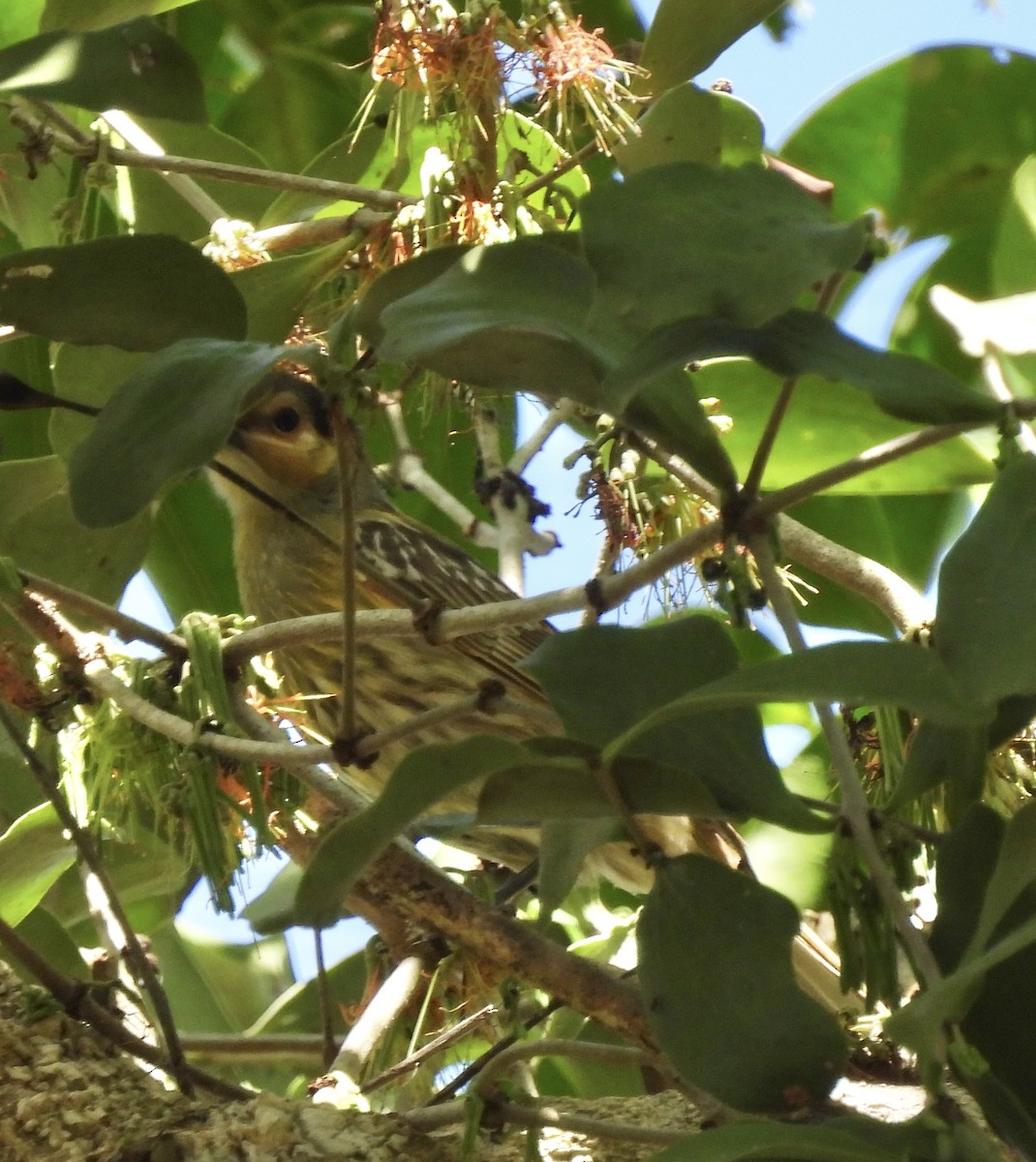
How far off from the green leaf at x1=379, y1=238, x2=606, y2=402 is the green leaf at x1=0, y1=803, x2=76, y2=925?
100cm

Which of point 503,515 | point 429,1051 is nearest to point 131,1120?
point 429,1051

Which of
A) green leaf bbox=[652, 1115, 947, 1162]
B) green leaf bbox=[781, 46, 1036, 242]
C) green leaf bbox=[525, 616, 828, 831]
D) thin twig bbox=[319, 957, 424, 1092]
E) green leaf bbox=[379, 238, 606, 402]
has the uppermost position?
green leaf bbox=[781, 46, 1036, 242]

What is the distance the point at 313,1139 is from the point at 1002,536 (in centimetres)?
77

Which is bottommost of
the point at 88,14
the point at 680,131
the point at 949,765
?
the point at 949,765

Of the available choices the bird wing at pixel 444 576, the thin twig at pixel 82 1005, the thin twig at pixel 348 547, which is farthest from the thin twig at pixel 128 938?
the bird wing at pixel 444 576

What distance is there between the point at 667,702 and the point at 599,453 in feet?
3.27

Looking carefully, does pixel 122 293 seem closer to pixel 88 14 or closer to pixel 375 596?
pixel 88 14

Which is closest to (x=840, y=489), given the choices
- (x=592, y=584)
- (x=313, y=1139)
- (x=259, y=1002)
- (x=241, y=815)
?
(x=592, y=584)

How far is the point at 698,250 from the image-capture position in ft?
3.15

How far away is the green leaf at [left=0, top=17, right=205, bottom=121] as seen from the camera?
1.60 m

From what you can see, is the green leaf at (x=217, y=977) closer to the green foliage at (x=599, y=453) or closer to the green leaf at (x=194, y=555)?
the green foliage at (x=599, y=453)

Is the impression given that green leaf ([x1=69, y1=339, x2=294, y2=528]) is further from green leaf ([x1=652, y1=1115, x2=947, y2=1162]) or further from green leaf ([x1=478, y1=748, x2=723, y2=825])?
green leaf ([x1=652, y1=1115, x2=947, y2=1162])

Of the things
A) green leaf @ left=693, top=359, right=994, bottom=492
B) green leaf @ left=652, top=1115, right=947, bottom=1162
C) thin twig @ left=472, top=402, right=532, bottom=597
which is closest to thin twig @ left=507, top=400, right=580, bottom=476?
thin twig @ left=472, top=402, right=532, bottom=597

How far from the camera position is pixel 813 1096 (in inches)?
38.4
